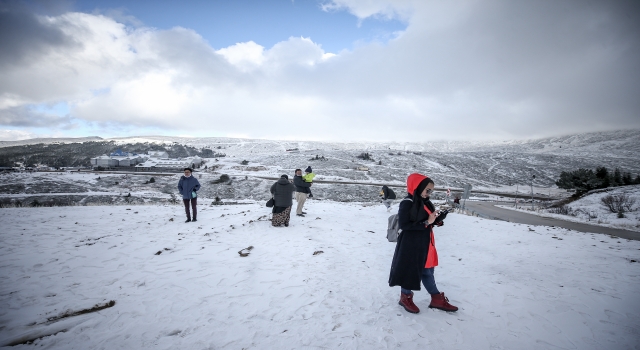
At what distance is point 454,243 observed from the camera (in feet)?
29.7

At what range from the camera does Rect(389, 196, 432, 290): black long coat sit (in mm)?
4066

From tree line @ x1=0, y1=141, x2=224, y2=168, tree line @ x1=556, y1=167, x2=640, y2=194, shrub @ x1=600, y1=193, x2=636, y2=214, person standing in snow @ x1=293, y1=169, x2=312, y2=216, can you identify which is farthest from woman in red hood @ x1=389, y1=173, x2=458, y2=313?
tree line @ x1=0, y1=141, x2=224, y2=168

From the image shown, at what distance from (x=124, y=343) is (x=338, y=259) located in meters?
4.69

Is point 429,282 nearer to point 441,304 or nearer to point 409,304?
point 441,304

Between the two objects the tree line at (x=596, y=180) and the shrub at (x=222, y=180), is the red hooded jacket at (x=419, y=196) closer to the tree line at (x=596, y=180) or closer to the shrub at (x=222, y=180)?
the shrub at (x=222, y=180)

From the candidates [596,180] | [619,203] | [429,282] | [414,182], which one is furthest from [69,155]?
[596,180]

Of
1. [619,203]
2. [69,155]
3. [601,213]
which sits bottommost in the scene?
[601,213]

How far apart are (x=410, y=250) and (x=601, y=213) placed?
79.9ft

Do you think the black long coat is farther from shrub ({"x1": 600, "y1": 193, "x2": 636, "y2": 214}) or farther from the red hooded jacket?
shrub ({"x1": 600, "y1": 193, "x2": 636, "y2": 214})

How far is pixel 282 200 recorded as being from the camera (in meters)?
9.56

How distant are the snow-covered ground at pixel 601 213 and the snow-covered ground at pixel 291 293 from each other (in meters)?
9.08

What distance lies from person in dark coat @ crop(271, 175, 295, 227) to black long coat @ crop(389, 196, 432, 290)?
235 inches

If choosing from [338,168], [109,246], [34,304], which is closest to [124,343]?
[34,304]

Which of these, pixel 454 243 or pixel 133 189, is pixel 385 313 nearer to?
pixel 454 243
